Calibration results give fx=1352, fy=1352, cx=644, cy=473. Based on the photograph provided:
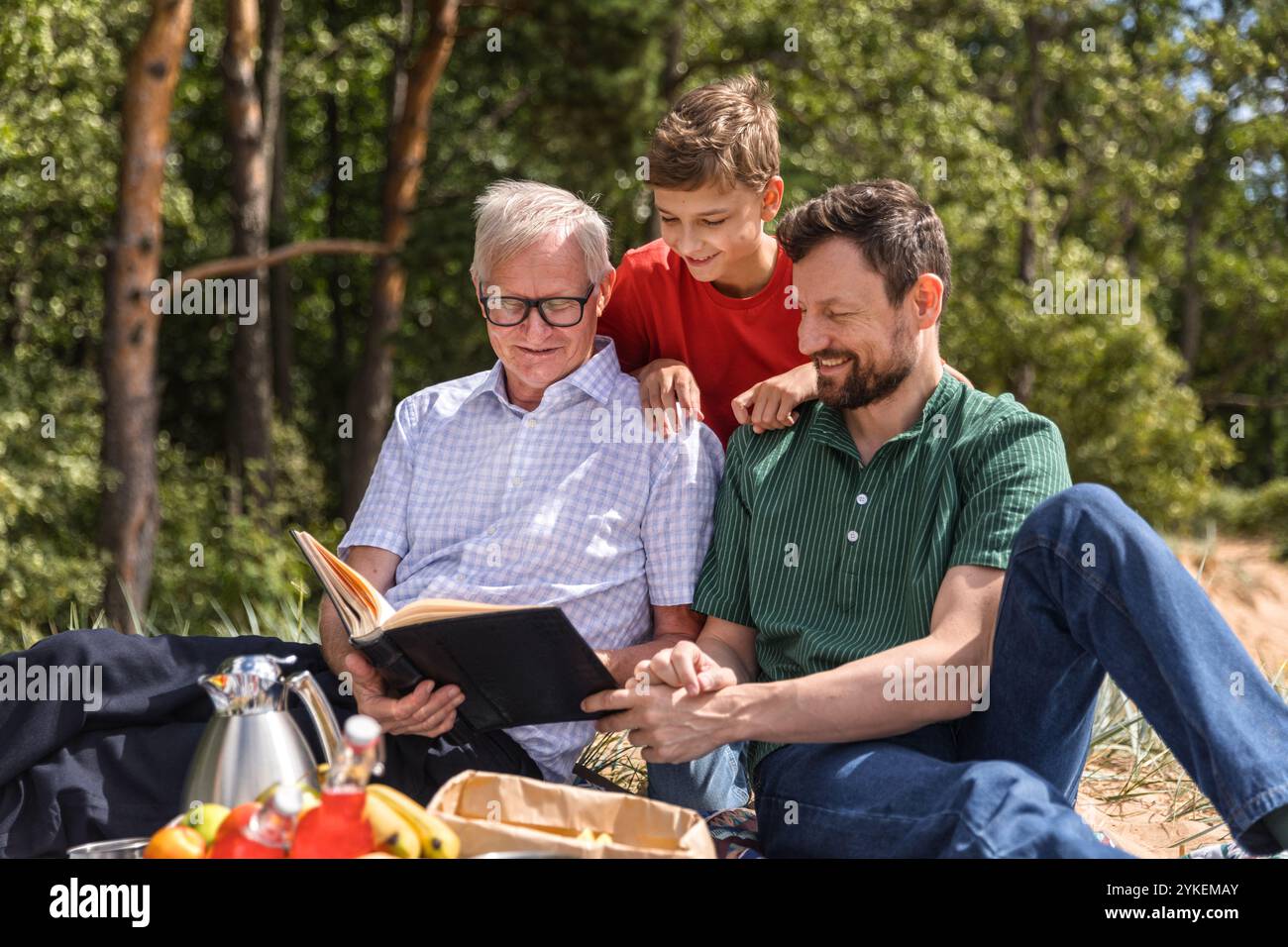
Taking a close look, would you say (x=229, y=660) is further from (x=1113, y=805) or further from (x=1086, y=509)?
(x=1113, y=805)

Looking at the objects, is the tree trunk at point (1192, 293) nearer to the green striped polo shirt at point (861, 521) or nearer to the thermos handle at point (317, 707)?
the green striped polo shirt at point (861, 521)

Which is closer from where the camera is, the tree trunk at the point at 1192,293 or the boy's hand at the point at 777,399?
the boy's hand at the point at 777,399

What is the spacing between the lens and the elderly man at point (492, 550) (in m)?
2.60

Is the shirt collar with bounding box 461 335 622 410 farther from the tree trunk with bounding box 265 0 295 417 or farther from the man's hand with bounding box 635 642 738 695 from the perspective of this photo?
the tree trunk with bounding box 265 0 295 417

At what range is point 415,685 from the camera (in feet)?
8.41

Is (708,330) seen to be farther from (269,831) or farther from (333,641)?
(269,831)

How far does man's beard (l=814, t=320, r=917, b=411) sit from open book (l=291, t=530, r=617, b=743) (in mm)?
748

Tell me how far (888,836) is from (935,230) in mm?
1201

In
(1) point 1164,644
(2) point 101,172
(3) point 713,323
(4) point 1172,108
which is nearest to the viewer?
(1) point 1164,644

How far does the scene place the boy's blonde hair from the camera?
10.4 ft

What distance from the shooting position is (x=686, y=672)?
2.44m

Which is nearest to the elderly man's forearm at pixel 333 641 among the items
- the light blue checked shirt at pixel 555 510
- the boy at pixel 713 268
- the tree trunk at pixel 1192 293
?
the light blue checked shirt at pixel 555 510

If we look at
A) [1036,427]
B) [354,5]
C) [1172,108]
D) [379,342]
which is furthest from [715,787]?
[354,5]

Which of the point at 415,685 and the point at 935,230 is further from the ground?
the point at 935,230
